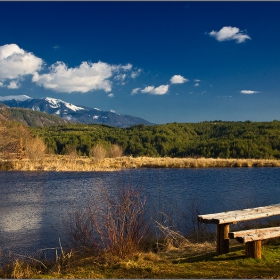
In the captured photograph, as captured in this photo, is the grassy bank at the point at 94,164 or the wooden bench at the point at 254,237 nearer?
the wooden bench at the point at 254,237

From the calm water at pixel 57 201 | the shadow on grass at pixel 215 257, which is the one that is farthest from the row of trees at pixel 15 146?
the shadow on grass at pixel 215 257

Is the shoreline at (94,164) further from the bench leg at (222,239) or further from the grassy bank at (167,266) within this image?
the bench leg at (222,239)

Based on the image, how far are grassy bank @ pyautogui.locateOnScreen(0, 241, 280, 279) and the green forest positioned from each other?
162 feet

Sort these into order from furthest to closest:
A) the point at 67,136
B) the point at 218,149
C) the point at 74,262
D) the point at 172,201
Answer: the point at 67,136 < the point at 218,149 < the point at 172,201 < the point at 74,262

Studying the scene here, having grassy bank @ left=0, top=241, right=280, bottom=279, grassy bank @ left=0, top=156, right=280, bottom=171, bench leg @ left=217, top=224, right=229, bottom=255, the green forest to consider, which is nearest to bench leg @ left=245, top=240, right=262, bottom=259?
grassy bank @ left=0, top=241, right=280, bottom=279

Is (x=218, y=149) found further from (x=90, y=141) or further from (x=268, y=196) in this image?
(x=268, y=196)

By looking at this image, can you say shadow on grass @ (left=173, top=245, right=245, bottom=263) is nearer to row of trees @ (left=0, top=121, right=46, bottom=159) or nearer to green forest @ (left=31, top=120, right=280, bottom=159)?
row of trees @ (left=0, top=121, right=46, bottom=159)

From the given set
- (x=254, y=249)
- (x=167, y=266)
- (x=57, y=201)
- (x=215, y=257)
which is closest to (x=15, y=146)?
(x=57, y=201)

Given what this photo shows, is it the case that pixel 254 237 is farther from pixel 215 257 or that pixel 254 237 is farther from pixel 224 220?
pixel 215 257

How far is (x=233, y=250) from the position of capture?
8406 millimetres

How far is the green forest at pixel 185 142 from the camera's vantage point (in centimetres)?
6338

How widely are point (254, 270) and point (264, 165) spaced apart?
4193 centimetres

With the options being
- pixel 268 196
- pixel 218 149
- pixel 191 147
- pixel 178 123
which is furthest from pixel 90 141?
pixel 268 196

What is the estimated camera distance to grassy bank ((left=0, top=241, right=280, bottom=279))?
6.94 metres
